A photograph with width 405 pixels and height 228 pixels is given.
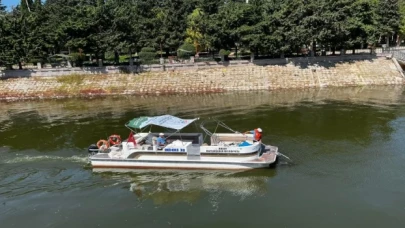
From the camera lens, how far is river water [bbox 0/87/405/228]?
18703mm

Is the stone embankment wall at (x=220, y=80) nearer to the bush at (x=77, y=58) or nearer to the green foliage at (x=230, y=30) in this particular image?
the bush at (x=77, y=58)

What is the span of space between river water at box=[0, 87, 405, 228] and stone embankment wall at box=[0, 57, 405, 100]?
1862 centimetres

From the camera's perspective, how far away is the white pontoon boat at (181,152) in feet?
79.9

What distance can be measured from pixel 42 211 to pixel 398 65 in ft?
190

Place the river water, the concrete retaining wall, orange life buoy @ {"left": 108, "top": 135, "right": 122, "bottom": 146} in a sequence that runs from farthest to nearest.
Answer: the concrete retaining wall < orange life buoy @ {"left": 108, "top": 135, "right": 122, "bottom": 146} < the river water

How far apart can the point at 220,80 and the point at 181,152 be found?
35.6 meters

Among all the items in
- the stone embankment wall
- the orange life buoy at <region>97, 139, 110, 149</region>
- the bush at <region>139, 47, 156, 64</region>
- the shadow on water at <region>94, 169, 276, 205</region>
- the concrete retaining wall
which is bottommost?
the shadow on water at <region>94, 169, 276, 205</region>

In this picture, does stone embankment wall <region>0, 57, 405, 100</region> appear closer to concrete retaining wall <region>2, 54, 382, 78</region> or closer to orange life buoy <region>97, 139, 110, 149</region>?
concrete retaining wall <region>2, 54, 382, 78</region>

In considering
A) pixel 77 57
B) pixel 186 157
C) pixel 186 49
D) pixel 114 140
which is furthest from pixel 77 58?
pixel 186 157

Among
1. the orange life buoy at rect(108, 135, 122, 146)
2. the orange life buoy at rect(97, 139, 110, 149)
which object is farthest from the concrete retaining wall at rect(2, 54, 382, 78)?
the orange life buoy at rect(97, 139, 110, 149)

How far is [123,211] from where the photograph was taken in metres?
19.8

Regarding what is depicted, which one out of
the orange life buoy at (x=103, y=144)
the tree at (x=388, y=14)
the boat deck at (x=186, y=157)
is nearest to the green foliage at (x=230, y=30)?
the tree at (x=388, y=14)

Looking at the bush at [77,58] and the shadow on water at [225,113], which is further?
the bush at [77,58]

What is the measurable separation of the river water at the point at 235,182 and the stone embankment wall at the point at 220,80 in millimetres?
18616
